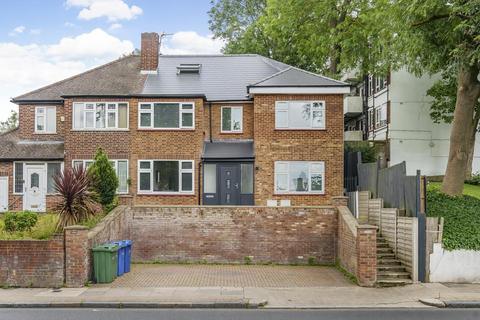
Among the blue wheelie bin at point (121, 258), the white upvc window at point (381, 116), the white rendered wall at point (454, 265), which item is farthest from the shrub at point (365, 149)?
the blue wheelie bin at point (121, 258)

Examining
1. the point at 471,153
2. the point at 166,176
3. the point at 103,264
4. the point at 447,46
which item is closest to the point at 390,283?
the point at 103,264

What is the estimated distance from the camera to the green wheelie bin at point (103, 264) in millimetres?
15133

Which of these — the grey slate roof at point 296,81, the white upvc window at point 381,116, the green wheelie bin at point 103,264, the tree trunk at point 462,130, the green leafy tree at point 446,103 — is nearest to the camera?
the green wheelie bin at point 103,264

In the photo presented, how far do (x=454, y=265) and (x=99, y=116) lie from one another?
16.2 m

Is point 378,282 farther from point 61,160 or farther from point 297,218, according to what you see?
point 61,160

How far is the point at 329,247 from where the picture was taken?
19047 mm

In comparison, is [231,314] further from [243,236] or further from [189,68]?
[189,68]

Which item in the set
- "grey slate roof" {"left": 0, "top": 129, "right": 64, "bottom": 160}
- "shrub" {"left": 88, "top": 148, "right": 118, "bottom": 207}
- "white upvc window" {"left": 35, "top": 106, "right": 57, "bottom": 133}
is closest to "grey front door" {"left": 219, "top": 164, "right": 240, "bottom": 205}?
"shrub" {"left": 88, "top": 148, "right": 118, "bottom": 207}

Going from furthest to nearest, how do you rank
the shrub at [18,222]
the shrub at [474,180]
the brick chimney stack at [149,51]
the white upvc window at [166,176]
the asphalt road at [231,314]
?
the shrub at [474,180], the brick chimney stack at [149,51], the white upvc window at [166,176], the shrub at [18,222], the asphalt road at [231,314]

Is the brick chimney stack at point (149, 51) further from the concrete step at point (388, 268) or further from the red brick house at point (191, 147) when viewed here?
the concrete step at point (388, 268)

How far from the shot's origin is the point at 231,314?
11.8m

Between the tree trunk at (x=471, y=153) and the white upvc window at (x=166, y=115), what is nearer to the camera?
the white upvc window at (x=166, y=115)

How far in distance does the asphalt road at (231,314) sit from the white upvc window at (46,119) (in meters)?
15.1

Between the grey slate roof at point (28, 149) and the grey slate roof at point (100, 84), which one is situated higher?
the grey slate roof at point (100, 84)
